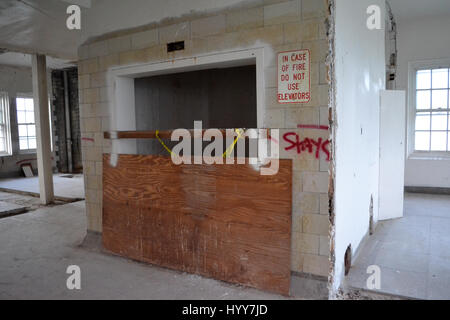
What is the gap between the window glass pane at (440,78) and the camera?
696cm

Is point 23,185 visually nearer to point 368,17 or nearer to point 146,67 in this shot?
point 146,67

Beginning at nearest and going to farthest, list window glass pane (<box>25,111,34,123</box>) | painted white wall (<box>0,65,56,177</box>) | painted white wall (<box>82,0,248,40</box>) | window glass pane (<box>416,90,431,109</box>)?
painted white wall (<box>82,0,248,40</box>) → window glass pane (<box>416,90,431,109</box>) → painted white wall (<box>0,65,56,177</box>) → window glass pane (<box>25,111,34,123</box>)

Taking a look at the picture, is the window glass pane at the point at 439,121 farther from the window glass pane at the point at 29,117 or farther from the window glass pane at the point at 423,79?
the window glass pane at the point at 29,117

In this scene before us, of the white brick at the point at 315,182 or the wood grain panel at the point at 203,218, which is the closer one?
the white brick at the point at 315,182

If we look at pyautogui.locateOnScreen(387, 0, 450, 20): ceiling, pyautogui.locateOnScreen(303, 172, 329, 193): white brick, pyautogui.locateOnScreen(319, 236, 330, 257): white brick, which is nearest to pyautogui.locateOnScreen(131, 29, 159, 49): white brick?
pyautogui.locateOnScreen(303, 172, 329, 193): white brick

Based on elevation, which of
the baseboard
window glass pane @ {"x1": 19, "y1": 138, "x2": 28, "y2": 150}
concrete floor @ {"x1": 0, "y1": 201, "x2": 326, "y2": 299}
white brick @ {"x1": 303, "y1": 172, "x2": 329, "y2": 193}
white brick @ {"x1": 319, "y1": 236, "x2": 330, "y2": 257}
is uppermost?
window glass pane @ {"x1": 19, "y1": 138, "x2": 28, "y2": 150}

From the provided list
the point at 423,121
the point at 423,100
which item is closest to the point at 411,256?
the point at 423,121

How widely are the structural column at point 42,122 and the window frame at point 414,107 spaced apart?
7360mm

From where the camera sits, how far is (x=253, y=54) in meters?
2.85

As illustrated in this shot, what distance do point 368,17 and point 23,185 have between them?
330 inches

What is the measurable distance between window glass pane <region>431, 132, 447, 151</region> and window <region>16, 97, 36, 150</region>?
34.7ft

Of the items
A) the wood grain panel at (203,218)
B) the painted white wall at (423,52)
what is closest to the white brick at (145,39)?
the wood grain panel at (203,218)

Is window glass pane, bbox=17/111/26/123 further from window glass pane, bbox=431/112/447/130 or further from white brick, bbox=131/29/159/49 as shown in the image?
window glass pane, bbox=431/112/447/130

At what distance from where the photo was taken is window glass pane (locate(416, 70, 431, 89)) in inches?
279
